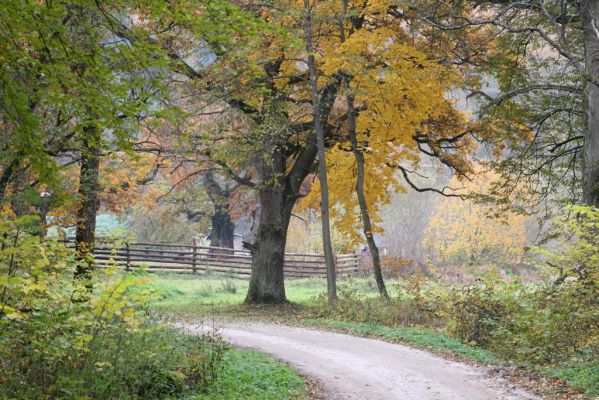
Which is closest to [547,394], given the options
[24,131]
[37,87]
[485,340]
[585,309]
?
[585,309]

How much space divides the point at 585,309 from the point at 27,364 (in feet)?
22.9

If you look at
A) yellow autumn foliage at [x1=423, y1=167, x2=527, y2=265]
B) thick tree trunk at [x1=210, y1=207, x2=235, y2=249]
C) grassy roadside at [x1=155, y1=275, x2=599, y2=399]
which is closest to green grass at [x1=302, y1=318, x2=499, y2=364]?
grassy roadside at [x1=155, y1=275, x2=599, y2=399]

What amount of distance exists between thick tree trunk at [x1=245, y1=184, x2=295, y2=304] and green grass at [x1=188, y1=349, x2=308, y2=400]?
866 centimetres

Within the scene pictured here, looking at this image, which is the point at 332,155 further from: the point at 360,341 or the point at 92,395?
the point at 92,395

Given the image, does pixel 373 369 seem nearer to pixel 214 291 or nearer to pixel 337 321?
pixel 337 321

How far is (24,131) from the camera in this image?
254 inches

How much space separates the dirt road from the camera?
25.9 feet

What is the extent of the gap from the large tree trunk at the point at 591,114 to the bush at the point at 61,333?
871cm

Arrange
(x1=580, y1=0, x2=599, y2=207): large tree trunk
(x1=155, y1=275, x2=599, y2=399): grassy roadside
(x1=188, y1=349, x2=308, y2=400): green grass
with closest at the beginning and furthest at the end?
(x1=188, y1=349, x2=308, y2=400): green grass, (x1=155, y1=275, x2=599, y2=399): grassy roadside, (x1=580, y1=0, x2=599, y2=207): large tree trunk

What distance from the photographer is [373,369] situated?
9.32m

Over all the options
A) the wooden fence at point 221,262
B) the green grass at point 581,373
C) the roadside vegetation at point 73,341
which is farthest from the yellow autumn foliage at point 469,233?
the roadside vegetation at point 73,341

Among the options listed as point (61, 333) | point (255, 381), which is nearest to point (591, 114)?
point (255, 381)

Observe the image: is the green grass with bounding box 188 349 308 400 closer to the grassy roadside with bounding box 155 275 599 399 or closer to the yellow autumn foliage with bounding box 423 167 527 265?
the grassy roadside with bounding box 155 275 599 399

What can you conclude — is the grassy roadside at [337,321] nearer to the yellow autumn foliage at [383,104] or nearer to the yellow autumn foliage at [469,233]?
the yellow autumn foliage at [383,104]
